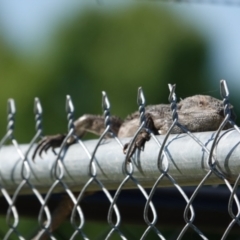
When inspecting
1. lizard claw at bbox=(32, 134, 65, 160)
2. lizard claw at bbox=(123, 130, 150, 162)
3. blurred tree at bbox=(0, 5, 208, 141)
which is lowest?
blurred tree at bbox=(0, 5, 208, 141)

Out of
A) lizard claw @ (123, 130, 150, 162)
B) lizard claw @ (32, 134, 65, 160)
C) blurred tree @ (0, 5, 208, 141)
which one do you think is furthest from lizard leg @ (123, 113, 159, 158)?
blurred tree @ (0, 5, 208, 141)

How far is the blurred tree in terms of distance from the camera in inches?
907

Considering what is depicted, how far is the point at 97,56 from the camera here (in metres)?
26.2

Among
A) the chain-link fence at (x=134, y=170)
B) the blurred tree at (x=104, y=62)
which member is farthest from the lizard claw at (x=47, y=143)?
the blurred tree at (x=104, y=62)

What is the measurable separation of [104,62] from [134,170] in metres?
21.9

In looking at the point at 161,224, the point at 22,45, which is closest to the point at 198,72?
the point at 22,45

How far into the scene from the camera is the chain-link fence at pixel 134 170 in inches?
141

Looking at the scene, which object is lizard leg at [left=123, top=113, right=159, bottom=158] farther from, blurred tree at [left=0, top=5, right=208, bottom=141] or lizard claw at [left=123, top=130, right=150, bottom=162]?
blurred tree at [left=0, top=5, right=208, bottom=141]

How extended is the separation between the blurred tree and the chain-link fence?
53.3ft

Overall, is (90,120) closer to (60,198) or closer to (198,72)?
(60,198)

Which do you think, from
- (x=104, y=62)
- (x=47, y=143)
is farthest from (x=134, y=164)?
(x=104, y=62)

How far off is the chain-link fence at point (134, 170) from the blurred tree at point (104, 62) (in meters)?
16.2

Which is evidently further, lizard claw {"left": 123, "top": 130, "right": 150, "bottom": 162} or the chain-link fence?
lizard claw {"left": 123, "top": 130, "right": 150, "bottom": 162}

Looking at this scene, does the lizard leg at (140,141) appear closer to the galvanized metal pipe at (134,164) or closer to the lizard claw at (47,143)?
the galvanized metal pipe at (134,164)
